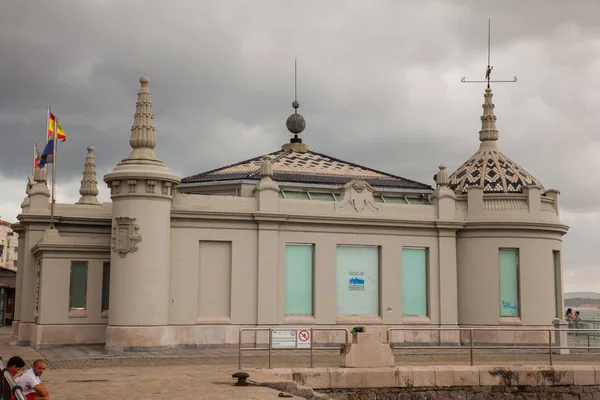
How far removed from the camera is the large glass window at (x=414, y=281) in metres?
36.9

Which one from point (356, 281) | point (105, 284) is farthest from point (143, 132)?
point (356, 281)

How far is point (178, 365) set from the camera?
1037 inches

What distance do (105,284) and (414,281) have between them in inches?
518

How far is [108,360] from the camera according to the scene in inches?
1100

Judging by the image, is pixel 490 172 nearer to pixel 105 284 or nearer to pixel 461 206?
pixel 461 206

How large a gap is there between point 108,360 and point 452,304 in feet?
52.5

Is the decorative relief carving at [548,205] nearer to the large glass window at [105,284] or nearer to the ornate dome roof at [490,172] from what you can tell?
the ornate dome roof at [490,172]

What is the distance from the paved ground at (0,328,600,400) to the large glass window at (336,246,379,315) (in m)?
3.22

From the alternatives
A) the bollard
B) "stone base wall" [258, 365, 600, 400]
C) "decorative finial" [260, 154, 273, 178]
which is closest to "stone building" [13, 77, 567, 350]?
"decorative finial" [260, 154, 273, 178]

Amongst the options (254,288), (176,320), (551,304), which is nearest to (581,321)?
(551,304)

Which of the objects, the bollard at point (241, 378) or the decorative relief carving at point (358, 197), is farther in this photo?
the decorative relief carving at point (358, 197)

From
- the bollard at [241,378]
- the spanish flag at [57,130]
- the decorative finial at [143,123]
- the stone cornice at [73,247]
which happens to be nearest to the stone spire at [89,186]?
the spanish flag at [57,130]

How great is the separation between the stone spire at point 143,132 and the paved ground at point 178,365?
293 inches

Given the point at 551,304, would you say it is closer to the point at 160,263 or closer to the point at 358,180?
the point at 358,180
